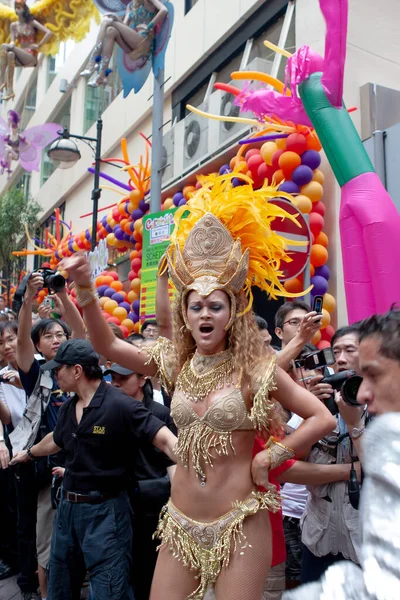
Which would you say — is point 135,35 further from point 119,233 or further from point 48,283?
point 48,283

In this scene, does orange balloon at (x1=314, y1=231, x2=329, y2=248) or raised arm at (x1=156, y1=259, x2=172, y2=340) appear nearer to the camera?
raised arm at (x1=156, y1=259, x2=172, y2=340)

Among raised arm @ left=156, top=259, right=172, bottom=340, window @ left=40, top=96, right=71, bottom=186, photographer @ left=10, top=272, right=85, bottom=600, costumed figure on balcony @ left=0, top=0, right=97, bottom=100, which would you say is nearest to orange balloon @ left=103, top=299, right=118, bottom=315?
photographer @ left=10, top=272, right=85, bottom=600

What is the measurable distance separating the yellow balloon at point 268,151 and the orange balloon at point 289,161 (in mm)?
249

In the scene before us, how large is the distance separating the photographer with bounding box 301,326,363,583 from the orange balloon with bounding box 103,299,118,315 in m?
7.95

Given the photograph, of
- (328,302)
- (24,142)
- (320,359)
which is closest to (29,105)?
(24,142)

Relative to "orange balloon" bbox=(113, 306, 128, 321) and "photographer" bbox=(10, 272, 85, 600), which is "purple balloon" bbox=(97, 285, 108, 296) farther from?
"photographer" bbox=(10, 272, 85, 600)

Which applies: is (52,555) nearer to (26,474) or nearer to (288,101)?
(26,474)

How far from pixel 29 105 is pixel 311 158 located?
25.8 metres

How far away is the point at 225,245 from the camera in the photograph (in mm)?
2713

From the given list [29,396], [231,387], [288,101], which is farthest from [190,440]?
[288,101]

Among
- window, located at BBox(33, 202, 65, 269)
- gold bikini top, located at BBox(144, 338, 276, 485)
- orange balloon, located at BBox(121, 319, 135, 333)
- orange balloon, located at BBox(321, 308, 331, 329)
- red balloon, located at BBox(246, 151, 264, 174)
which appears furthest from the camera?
window, located at BBox(33, 202, 65, 269)

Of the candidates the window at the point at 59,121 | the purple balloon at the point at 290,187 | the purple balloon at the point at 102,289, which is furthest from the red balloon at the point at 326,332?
the window at the point at 59,121

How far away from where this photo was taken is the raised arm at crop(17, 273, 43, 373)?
3.85 meters

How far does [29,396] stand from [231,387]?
2.12m
